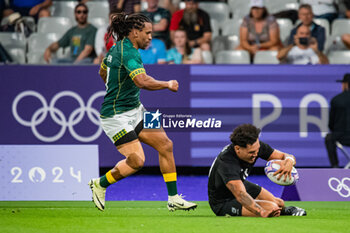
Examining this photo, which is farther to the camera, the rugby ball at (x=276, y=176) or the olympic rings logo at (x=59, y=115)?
the olympic rings logo at (x=59, y=115)

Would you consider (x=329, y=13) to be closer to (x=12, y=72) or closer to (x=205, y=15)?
(x=205, y=15)

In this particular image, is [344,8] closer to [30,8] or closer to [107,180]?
[30,8]

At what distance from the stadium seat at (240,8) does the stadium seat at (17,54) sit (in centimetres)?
409

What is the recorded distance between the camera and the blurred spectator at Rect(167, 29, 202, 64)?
11266 millimetres

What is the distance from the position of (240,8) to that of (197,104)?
313cm

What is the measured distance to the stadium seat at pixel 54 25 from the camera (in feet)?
40.5

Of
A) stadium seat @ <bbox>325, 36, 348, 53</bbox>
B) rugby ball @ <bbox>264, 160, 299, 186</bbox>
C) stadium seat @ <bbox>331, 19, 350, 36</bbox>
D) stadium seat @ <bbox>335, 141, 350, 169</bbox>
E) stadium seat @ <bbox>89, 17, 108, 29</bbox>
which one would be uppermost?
stadium seat @ <bbox>89, 17, 108, 29</bbox>

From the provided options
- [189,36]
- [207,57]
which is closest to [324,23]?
[207,57]

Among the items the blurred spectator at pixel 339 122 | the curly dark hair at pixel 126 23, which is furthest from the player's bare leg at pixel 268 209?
the blurred spectator at pixel 339 122

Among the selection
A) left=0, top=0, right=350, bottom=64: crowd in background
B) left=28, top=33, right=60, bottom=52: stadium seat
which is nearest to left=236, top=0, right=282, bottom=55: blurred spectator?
left=0, top=0, right=350, bottom=64: crowd in background

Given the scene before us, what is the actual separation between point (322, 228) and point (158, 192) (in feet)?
12.0

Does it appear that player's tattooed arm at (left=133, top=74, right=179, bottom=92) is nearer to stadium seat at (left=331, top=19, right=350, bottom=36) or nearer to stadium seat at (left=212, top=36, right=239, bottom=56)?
stadium seat at (left=212, top=36, right=239, bottom=56)

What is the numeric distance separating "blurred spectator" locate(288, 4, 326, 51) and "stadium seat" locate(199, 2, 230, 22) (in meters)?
1.90

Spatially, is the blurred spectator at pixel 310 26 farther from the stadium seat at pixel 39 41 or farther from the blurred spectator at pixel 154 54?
the stadium seat at pixel 39 41
